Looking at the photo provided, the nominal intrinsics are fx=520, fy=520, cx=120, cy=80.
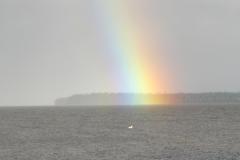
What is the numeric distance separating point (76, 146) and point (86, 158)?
496 inches

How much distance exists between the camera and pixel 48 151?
55219 millimetres

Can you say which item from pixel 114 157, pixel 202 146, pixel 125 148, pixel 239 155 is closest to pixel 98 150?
pixel 125 148

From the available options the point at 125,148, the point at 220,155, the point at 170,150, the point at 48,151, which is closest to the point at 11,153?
the point at 48,151

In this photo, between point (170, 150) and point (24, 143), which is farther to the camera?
point (24, 143)

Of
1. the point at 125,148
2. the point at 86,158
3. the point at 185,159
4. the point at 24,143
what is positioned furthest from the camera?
the point at 24,143

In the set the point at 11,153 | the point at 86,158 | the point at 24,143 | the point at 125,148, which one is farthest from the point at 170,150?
the point at 24,143

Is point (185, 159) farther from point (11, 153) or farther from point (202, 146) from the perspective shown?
point (11, 153)

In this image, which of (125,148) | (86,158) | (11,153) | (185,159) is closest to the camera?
(185,159)

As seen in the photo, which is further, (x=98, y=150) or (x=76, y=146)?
(x=76, y=146)

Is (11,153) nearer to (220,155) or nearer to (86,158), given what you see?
(86,158)

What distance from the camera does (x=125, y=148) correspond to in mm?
57781

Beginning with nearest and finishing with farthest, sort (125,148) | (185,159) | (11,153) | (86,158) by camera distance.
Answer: (185,159) → (86,158) → (11,153) → (125,148)

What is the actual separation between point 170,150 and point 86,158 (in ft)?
33.6

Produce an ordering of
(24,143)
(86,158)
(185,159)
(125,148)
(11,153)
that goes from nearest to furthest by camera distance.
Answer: (185,159)
(86,158)
(11,153)
(125,148)
(24,143)
